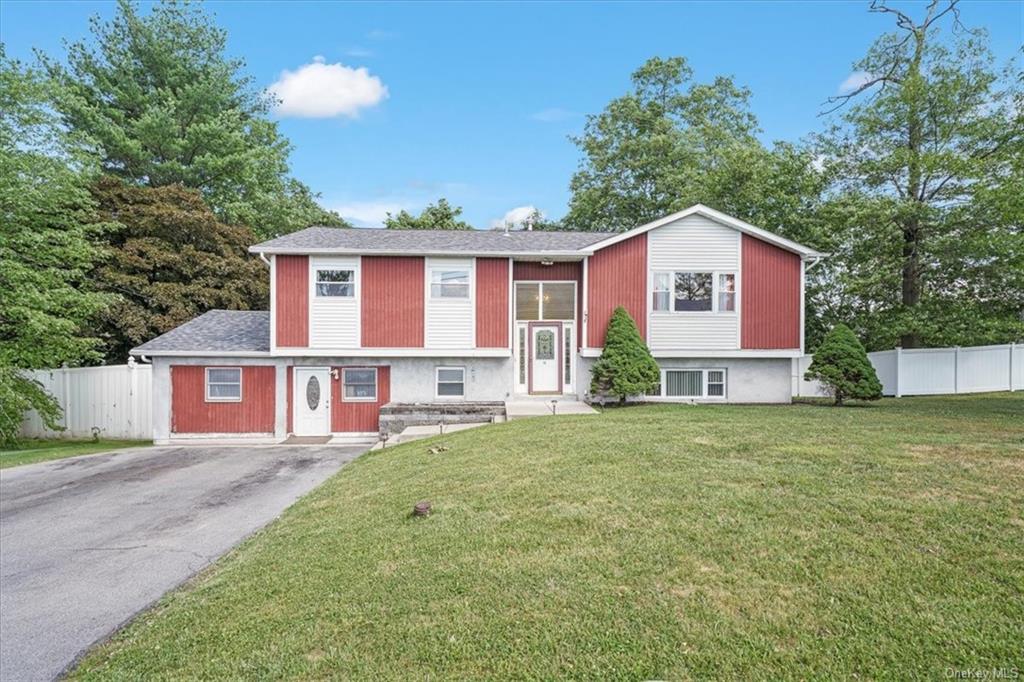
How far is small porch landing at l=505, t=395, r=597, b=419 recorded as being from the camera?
12.8m

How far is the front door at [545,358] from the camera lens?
15578 millimetres

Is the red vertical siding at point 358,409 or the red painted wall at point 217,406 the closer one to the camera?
the red painted wall at point 217,406

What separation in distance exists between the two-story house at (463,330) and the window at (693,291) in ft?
0.10

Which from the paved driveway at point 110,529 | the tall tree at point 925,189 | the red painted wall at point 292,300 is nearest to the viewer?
the paved driveway at point 110,529

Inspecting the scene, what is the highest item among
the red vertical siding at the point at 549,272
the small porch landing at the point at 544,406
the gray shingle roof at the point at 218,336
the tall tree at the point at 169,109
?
the tall tree at the point at 169,109

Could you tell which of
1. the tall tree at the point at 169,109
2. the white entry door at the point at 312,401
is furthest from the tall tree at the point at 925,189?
the tall tree at the point at 169,109

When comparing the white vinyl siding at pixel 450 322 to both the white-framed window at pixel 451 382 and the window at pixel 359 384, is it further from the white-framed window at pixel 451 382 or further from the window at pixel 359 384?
the window at pixel 359 384

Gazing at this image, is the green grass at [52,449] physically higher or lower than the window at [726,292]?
lower

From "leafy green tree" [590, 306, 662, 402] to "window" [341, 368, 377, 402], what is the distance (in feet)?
21.0

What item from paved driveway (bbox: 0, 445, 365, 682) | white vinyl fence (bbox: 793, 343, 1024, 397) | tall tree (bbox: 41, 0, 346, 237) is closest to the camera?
paved driveway (bbox: 0, 445, 365, 682)

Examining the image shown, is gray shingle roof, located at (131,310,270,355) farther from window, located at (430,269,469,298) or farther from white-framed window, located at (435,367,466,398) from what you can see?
window, located at (430,269,469,298)

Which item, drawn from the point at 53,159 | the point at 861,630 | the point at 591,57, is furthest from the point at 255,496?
the point at 591,57

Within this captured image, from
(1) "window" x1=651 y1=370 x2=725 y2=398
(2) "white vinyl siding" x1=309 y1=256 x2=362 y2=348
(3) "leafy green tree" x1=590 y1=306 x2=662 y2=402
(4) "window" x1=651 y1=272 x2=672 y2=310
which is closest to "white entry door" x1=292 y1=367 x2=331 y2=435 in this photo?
(2) "white vinyl siding" x1=309 y1=256 x2=362 y2=348

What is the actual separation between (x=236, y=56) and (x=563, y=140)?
18.9 metres
